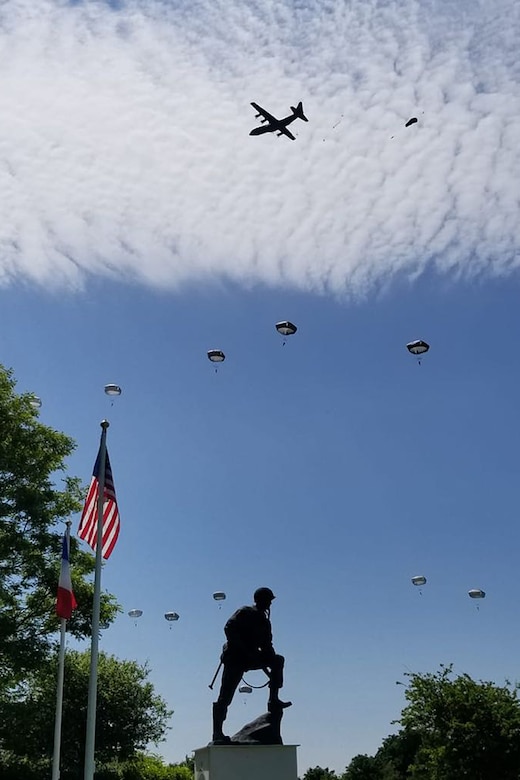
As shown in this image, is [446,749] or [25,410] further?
[446,749]

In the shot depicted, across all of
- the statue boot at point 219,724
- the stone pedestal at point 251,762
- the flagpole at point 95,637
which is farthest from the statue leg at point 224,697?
the flagpole at point 95,637

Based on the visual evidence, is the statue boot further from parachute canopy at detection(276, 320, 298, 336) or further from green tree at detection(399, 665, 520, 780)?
green tree at detection(399, 665, 520, 780)

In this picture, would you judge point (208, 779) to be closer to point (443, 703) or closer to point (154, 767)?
point (443, 703)

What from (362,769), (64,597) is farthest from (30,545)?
(362,769)

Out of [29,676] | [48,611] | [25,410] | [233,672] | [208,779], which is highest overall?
[25,410]

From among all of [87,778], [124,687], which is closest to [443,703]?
[124,687]

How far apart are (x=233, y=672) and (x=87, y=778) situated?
569 centimetres

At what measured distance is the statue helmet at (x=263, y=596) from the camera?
1347cm

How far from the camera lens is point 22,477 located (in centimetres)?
2802

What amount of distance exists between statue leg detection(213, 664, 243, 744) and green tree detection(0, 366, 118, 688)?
14.7 m

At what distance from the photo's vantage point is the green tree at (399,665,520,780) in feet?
114

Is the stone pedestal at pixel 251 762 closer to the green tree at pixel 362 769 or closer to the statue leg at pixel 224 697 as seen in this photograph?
the statue leg at pixel 224 697

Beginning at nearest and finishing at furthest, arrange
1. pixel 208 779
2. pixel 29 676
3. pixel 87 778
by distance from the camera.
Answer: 1. pixel 208 779
2. pixel 87 778
3. pixel 29 676

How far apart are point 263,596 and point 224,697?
163 cm
